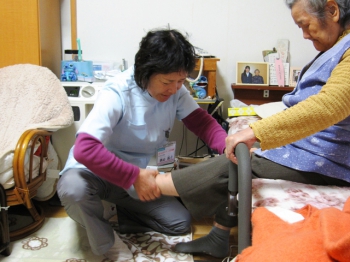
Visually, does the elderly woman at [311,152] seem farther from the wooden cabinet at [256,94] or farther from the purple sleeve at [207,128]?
the wooden cabinet at [256,94]

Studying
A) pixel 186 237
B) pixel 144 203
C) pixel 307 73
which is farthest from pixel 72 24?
pixel 307 73

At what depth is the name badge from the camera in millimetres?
1757

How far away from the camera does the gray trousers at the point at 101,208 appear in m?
1.41

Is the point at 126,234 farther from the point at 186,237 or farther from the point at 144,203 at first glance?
the point at 186,237

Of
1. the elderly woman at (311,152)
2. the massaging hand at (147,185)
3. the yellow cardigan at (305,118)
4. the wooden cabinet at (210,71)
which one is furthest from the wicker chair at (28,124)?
the yellow cardigan at (305,118)

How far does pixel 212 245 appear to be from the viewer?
4.77 ft

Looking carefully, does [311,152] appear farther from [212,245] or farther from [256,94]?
[256,94]

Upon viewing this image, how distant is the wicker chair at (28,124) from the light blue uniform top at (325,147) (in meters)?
1.15

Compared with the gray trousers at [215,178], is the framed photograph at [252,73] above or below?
above

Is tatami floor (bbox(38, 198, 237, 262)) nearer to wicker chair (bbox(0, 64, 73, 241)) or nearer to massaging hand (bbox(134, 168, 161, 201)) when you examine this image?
wicker chair (bbox(0, 64, 73, 241))

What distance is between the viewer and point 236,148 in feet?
2.75

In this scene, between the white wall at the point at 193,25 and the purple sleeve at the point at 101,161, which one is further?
the white wall at the point at 193,25

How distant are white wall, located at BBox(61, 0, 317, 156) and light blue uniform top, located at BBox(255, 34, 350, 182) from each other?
4.91 ft

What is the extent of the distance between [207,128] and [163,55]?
470 millimetres
